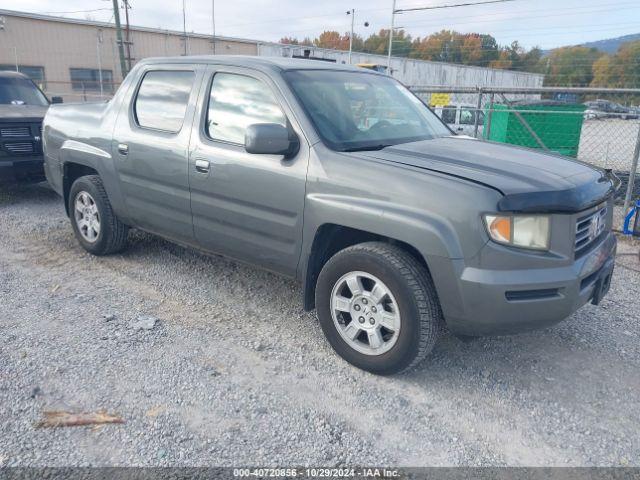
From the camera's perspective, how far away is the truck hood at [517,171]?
110 inches

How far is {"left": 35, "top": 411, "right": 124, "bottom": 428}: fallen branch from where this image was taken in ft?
8.93

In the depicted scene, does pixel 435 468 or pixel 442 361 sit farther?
pixel 442 361

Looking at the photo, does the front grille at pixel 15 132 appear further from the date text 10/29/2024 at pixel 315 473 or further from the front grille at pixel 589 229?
the front grille at pixel 589 229

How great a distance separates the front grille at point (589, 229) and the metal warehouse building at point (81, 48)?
21624 millimetres

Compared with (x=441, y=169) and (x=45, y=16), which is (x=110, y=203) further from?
(x=45, y=16)

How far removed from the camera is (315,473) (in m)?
2.44

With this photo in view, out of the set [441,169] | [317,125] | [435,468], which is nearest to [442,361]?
[435,468]

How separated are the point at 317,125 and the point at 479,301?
153 cm

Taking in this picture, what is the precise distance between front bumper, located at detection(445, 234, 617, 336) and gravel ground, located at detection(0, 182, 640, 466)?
50 cm

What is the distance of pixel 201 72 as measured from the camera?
409 centimetres

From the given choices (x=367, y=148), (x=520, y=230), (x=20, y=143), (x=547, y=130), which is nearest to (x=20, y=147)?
(x=20, y=143)

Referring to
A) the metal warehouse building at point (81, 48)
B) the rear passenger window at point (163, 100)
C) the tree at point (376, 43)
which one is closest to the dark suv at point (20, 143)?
the rear passenger window at point (163, 100)

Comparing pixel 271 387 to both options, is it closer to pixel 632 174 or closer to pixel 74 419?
pixel 74 419

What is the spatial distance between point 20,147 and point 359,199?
629 centimetres
